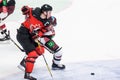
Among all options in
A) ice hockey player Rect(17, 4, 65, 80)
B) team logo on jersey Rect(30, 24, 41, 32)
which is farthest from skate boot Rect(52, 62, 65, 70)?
team logo on jersey Rect(30, 24, 41, 32)

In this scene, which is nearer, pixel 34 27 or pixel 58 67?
pixel 34 27

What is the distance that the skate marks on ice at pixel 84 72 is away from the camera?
219 inches

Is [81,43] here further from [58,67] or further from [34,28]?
[34,28]

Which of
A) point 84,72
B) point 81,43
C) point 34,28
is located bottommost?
point 84,72

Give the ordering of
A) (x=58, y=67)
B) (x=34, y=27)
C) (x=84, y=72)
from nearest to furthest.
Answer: (x=34, y=27), (x=84, y=72), (x=58, y=67)

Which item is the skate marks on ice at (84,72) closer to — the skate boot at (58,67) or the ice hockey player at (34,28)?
the skate boot at (58,67)

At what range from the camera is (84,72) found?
5.83 metres

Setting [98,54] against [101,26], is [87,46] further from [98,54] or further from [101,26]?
[101,26]

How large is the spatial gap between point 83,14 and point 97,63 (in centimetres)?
368

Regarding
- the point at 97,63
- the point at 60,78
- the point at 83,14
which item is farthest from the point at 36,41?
the point at 83,14

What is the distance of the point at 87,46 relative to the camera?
24.0ft

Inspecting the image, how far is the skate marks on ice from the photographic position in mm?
5566

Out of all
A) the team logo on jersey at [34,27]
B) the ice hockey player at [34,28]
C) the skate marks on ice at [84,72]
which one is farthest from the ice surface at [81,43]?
the team logo on jersey at [34,27]

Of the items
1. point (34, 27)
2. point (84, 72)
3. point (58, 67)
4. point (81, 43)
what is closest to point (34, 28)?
point (34, 27)
